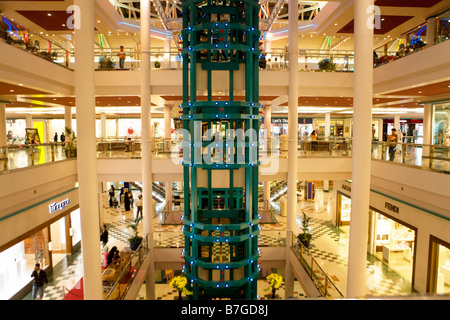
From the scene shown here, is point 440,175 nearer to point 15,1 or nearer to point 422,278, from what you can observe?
point 422,278

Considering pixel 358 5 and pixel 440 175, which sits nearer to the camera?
pixel 358 5

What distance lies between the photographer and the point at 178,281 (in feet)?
28.5

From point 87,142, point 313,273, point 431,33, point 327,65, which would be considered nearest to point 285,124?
point 327,65

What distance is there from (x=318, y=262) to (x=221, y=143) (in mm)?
5180

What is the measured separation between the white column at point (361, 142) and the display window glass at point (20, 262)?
10.2m

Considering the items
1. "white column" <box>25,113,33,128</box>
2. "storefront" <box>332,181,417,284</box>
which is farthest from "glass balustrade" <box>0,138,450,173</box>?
"white column" <box>25,113,33,128</box>

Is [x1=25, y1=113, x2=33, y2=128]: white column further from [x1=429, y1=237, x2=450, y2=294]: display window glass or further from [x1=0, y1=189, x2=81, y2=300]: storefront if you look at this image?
[x1=429, y1=237, x2=450, y2=294]: display window glass

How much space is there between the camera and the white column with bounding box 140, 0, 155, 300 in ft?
37.3

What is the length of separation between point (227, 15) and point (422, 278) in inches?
396

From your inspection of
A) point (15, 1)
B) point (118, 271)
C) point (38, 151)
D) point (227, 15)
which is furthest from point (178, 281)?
point (15, 1)

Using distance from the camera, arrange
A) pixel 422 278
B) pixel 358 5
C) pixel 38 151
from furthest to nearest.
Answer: pixel 422 278
pixel 38 151
pixel 358 5

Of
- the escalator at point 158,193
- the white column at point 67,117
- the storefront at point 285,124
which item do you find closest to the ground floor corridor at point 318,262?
the escalator at point 158,193

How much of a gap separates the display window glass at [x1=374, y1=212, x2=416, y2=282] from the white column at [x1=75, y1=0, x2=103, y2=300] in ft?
34.8
